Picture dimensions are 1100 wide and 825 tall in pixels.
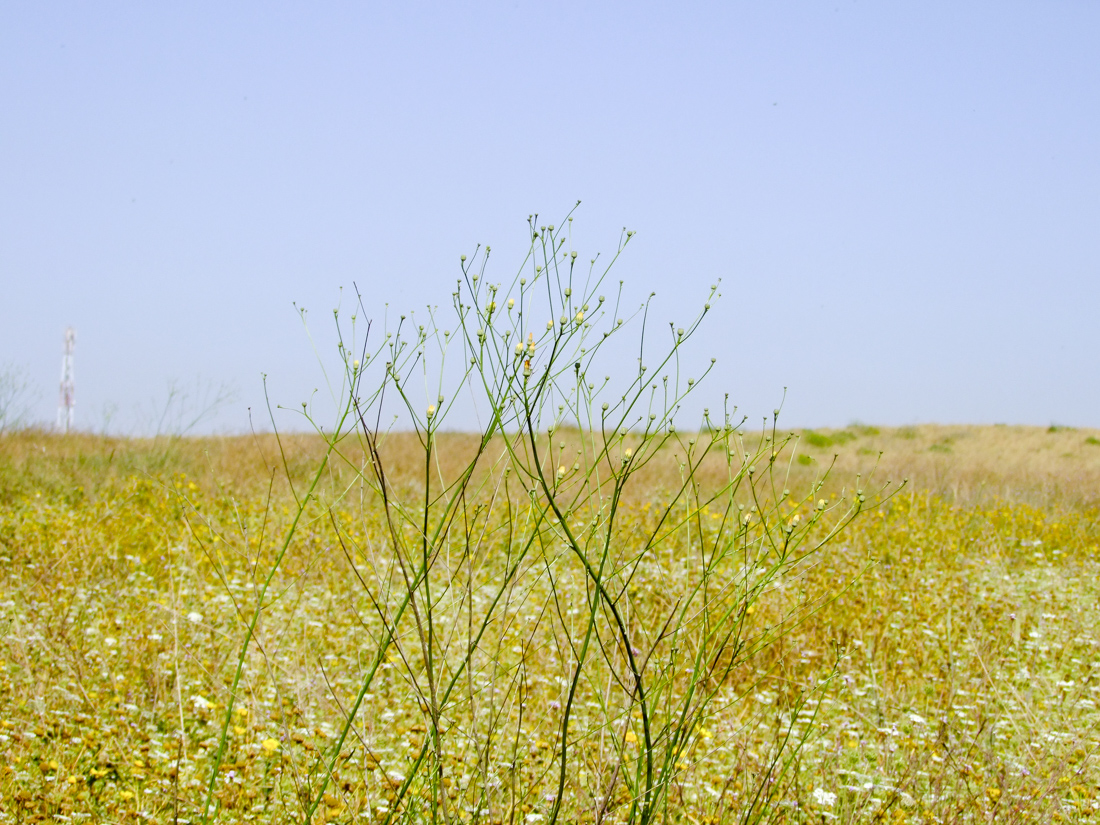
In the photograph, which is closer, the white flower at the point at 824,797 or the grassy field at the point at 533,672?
the grassy field at the point at 533,672

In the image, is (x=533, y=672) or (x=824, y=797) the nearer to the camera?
(x=824, y=797)

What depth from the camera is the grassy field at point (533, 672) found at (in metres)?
1.80

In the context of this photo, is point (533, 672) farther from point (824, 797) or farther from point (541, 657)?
point (824, 797)

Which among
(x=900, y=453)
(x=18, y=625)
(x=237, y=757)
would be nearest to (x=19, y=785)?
(x=237, y=757)

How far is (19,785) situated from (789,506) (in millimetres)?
8296

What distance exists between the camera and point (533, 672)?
4.04 metres

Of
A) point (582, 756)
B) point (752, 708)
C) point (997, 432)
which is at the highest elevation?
point (997, 432)

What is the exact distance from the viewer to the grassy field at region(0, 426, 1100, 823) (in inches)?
71.0

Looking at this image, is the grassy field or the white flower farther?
the white flower

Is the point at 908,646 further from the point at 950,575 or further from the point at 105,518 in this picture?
the point at 105,518

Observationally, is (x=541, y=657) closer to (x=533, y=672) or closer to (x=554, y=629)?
(x=533, y=672)

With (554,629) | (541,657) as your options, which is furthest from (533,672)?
(554,629)

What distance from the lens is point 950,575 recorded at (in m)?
6.01

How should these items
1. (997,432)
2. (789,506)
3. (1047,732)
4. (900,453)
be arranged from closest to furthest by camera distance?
(1047,732)
(789,506)
(900,453)
(997,432)
